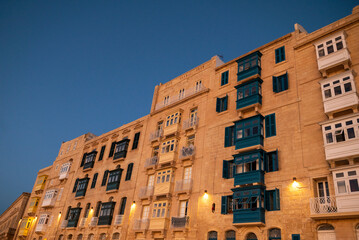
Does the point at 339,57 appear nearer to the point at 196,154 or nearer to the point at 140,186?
the point at 196,154

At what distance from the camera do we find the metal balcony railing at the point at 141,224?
3073cm

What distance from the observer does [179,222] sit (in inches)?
1104

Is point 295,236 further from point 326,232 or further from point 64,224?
point 64,224

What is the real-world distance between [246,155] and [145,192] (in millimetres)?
13105

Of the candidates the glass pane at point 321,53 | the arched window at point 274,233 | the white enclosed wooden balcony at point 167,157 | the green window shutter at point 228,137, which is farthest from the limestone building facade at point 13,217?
the glass pane at point 321,53

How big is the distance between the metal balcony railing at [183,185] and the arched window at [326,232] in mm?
12320

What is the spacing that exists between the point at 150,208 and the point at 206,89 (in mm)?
13836

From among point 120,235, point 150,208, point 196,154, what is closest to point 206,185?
point 196,154

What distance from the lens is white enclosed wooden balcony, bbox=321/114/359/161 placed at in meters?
19.6

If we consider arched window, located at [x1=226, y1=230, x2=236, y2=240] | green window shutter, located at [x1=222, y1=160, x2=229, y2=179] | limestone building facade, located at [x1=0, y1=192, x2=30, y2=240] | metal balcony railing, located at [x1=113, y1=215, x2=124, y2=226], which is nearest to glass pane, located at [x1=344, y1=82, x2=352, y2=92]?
green window shutter, located at [x1=222, y1=160, x2=229, y2=179]

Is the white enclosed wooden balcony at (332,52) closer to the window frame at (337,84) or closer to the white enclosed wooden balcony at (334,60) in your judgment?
the white enclosed wooden balcony at (334,60)

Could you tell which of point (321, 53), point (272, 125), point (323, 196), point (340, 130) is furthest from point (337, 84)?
point (323, 196)

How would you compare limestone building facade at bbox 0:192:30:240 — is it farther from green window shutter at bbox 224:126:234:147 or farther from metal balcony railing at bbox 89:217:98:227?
green window shutter at bbox 224:126:234:147

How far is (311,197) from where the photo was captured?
20719mm
